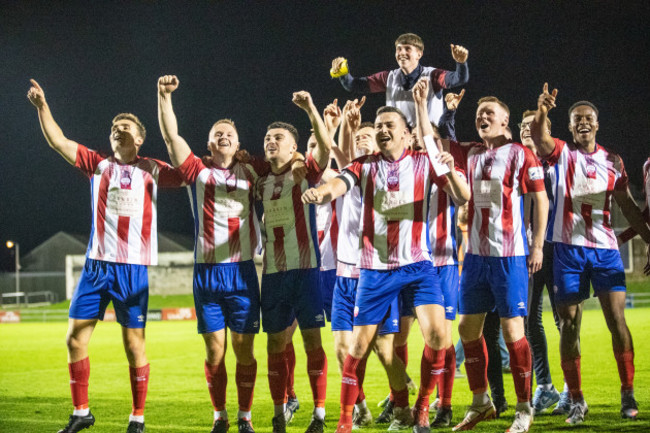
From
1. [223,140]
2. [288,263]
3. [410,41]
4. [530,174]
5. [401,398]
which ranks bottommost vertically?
[401,398]

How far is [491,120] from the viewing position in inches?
221

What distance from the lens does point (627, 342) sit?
592cm

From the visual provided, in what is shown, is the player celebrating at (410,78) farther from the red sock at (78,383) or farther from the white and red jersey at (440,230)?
the red sock at (78,383)

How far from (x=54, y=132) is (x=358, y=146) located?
256cm

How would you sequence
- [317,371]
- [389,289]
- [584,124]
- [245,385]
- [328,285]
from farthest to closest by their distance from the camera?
[328,285], [584,124], [317,371], [245,385], [389,289]

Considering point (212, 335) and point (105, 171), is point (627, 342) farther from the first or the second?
point (105, 171)

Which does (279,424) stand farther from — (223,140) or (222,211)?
(223,140)

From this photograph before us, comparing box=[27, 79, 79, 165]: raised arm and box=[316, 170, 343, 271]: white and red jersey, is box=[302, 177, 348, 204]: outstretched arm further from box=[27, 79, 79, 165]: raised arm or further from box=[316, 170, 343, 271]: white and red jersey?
box=[27, 79, 79, 165]: raised arm

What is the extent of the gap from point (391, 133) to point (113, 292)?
2.51m

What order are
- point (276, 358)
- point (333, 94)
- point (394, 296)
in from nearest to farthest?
point (394, 296) → point (276, 358) → point (333, 94)

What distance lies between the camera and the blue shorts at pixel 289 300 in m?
→ 5.56

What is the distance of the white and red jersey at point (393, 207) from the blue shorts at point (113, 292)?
71.9 inches

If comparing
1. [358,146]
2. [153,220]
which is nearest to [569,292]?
[358,146]

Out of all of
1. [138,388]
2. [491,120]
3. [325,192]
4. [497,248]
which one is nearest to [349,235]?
[497,248]
